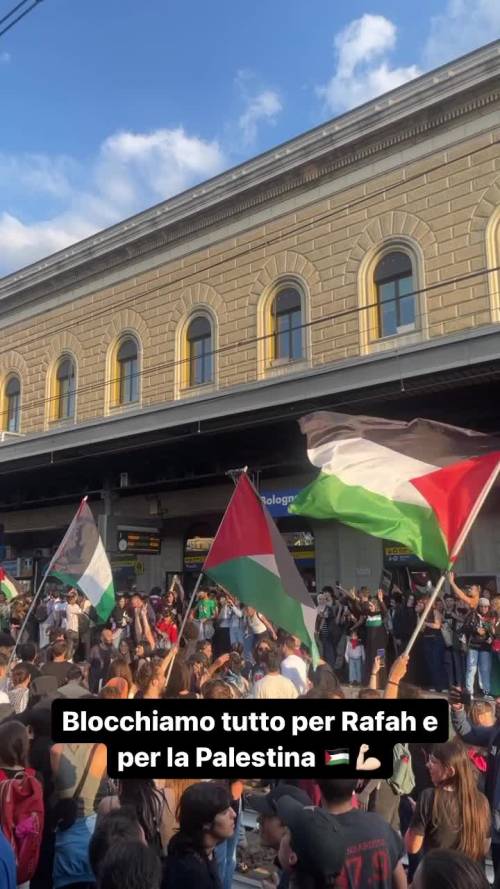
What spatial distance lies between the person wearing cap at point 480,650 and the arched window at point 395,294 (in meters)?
8.76

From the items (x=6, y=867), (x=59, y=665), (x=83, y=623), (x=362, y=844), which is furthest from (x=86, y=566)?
(x=362, y=844)

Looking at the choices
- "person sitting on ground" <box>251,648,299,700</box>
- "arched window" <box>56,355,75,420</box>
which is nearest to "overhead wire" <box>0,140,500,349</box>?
"arched window" <box>56,355,75,420</box>

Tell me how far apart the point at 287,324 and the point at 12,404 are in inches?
537

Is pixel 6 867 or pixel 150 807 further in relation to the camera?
pixel 150 807

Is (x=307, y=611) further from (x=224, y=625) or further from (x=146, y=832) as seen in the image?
(x=224, y=625)

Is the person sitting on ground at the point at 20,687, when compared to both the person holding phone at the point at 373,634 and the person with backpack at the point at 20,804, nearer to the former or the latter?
the person with backpack at the point at 20,804

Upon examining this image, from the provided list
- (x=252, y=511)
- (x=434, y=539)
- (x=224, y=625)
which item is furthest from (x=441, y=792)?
(x=224, y=625)

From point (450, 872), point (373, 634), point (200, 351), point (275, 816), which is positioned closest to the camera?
point (450, 872)

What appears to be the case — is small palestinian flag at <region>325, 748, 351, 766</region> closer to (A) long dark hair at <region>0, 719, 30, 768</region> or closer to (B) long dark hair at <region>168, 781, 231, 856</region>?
(B) long dark hair at <region>168, 781, 231, 856</region>

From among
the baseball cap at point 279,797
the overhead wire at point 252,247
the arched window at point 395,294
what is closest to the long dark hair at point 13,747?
the baseball cap at point 279,797

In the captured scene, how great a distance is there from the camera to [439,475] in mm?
6082

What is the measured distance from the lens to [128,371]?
974 inches

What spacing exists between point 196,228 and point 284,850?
2091 cm

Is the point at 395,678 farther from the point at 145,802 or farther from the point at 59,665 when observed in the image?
the point at 59,665
